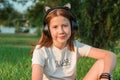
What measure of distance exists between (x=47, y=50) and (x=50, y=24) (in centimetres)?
32

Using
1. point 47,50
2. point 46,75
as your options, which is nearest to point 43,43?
point 47,50

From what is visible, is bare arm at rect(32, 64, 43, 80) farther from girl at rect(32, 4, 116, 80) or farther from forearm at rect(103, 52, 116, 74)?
forearm at rect(103, 52, 116, 74)

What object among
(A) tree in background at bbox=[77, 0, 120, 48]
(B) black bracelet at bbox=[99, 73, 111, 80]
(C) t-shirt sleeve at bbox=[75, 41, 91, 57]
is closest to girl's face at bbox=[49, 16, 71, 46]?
(C) t-shirt sleeve at bbox=[75, 41, 91, 57]

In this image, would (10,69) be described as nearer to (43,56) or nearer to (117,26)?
(43,56)

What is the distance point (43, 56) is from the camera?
454cm

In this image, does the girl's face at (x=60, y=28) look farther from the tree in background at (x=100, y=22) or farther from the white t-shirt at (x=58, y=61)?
the tree in background at (x=100, y=22)

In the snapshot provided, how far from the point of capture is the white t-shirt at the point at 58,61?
4.58 meters

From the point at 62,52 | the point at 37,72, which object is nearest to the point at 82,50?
the point at 62,52

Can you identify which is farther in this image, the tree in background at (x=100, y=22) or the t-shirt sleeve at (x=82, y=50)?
the tree in background at (x=100, y=22)

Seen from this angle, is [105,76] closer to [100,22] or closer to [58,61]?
[58,61]


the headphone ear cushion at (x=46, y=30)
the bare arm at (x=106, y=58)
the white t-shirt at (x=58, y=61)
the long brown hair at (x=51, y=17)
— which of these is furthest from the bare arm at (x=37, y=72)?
the bare arm at (x=106, y=58)

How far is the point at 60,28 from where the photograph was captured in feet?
14.5

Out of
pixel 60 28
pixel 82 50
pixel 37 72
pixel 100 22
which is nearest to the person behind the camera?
pixel 37 72

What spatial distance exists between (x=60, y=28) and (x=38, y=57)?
0.41 m
